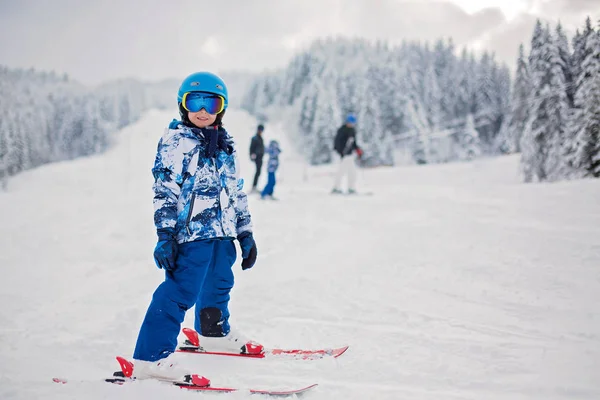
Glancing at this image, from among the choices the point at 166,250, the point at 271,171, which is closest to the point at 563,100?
the point at 271,171

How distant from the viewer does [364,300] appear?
4.07m

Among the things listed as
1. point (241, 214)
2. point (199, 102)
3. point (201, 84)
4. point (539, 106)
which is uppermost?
point (539, 106)

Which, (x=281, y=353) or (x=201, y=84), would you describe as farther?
(x=281, y=353)

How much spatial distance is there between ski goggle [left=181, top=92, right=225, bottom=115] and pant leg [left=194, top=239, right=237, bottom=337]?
94cm

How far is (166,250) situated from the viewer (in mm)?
2352

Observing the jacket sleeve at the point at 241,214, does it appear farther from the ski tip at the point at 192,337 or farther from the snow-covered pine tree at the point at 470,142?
the snow-covered pine tree at the point at 470,142

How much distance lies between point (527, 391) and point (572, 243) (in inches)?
146

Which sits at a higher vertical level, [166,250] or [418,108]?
[418,108]

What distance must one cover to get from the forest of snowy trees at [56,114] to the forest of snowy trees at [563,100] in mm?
9306

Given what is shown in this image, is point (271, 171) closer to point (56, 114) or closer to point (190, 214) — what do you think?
point (190, 214)

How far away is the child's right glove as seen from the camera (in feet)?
7.70

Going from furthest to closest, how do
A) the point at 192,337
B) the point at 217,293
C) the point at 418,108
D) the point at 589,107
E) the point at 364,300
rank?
the point at 418,108
the point at 589,107
the point at 364,300
the point at 192,337
the point at 217,293

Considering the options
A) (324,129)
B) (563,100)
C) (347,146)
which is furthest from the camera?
(324,129)

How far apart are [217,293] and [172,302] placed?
47cm
